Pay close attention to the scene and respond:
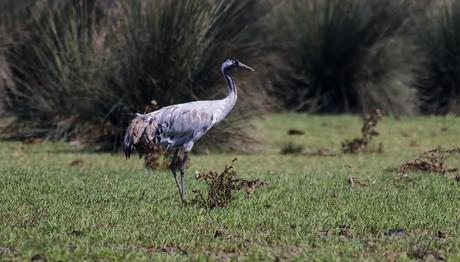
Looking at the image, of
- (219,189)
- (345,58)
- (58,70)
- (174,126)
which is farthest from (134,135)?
(345,58)

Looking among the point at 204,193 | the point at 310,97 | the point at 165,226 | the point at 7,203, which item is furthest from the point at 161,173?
the point at 310,97

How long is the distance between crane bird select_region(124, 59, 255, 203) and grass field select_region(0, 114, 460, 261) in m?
0.49

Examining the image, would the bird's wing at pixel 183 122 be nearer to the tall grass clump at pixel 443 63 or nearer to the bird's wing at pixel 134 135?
the bird's wing at pixel 134 135

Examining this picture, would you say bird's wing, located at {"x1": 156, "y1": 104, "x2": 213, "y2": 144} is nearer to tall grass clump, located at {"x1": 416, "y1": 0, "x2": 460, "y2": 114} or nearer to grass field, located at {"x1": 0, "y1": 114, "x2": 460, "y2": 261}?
grass field, located at {"x1": 0, "y1": 114, "x2": 460, "y2": 261}

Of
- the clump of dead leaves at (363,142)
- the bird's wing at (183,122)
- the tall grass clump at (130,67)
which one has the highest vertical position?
the tall grass clump at (130,67)

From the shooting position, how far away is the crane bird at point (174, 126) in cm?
1002

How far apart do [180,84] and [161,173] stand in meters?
3.15

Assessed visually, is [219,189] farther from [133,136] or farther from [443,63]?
[443,63]

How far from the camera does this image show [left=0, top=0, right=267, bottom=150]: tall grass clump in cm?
1515

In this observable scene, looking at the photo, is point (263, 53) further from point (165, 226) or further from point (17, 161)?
point (165, 226)

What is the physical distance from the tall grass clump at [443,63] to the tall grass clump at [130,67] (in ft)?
23.3

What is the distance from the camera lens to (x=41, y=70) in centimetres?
1678

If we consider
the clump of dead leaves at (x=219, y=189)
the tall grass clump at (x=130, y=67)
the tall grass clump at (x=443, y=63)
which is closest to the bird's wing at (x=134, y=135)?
the clump of dead leaves at (x=219, y=189)

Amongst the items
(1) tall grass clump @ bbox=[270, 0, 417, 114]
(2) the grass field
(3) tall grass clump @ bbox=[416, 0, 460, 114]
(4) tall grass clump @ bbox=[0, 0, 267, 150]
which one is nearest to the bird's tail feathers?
(2) the grass field
